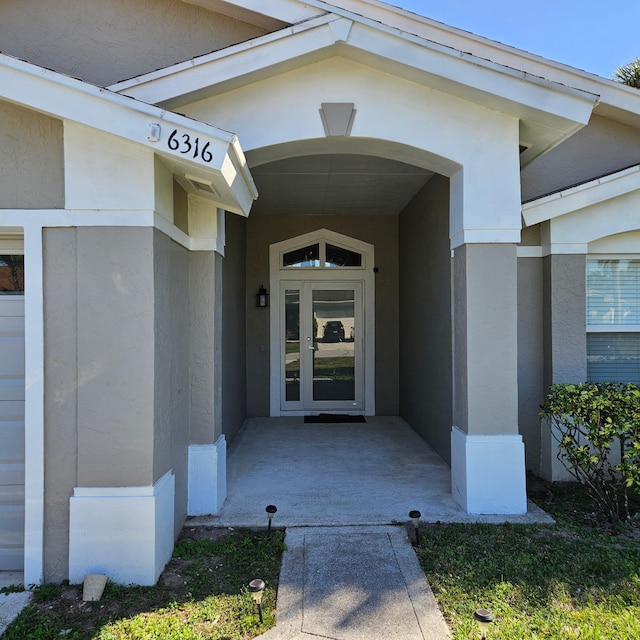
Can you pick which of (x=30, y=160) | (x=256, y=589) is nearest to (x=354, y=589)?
(x=256, y=589)

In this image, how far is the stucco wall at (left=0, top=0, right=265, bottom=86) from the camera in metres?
4.43

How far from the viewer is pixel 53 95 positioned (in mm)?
3084

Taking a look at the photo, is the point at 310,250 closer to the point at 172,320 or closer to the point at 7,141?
the point at 172,320

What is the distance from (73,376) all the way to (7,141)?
5.40ft

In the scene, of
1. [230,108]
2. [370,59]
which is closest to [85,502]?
[230,108]

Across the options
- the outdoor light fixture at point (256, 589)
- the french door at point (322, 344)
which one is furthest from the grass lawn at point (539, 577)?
the french door at point (322, 344)

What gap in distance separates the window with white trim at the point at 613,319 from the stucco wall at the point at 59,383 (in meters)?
5.13

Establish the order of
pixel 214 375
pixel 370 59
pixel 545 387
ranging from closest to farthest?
pixel 370 59 → pixel 214 375 → pixel 545 387

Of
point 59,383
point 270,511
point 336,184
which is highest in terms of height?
point 336,184

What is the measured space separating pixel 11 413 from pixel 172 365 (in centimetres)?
114

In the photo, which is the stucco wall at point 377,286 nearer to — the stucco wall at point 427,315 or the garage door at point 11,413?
the stucco wall at point 427,315

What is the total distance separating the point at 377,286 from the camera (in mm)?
8609

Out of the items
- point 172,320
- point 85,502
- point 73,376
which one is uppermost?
point 172,320

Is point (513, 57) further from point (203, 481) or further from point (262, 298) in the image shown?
point (203, 481)
